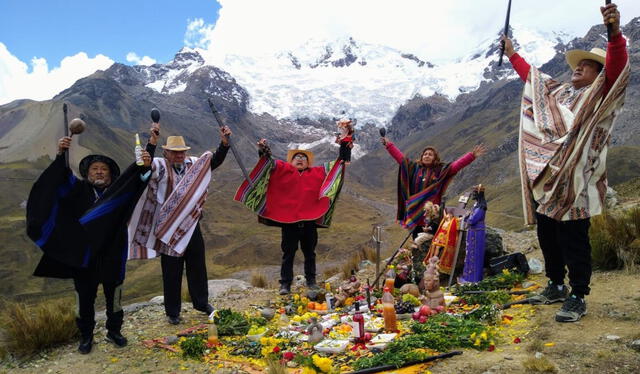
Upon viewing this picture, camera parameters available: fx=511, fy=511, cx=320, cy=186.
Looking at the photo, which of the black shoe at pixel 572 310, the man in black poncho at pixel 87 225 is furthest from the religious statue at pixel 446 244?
the man in black poncho at pixel 87 225

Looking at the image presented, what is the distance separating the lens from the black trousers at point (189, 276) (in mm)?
6980

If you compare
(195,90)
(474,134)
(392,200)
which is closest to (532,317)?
(392,200)

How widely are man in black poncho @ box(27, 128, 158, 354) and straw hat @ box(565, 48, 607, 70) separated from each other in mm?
4780

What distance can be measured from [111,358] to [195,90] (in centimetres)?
17718

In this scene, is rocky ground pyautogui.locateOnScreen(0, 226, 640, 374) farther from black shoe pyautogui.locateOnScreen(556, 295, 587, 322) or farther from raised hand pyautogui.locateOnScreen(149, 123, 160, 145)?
raised hand pyautogui.locateOnScreen(149, 123, 160, 145)

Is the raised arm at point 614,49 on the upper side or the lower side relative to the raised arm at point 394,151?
upper

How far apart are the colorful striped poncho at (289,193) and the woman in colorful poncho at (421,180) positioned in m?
1.09

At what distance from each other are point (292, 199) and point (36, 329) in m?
4.11

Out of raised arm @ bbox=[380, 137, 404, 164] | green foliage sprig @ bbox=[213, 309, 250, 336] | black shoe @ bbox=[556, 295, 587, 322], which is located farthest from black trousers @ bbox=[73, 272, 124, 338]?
black shoe @ bbox=[556, 295, 587, 322]

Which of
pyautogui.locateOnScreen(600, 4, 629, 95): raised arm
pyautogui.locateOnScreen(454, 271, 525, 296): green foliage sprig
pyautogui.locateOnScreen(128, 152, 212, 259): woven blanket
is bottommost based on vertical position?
pyautogui.locateOnScreen(454, 271, 525, 296): green foliage sprig

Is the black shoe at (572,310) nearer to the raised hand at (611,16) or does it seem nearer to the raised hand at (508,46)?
the raised hand at (611,16)

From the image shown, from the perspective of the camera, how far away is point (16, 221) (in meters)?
45.0

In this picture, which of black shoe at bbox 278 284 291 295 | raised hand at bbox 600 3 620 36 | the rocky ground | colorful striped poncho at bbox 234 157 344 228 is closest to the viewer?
the rocky ground

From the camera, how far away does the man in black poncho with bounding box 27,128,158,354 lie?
18.7ft
